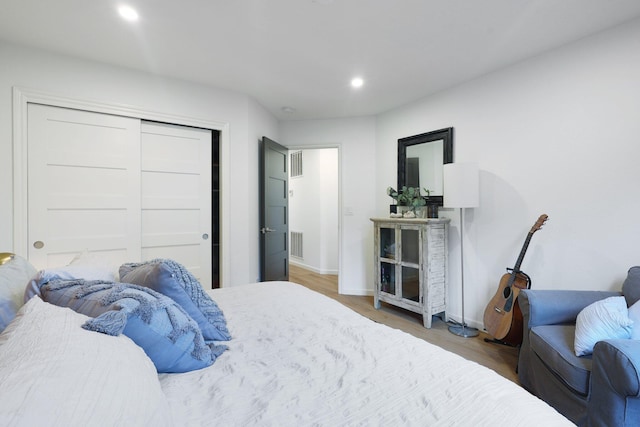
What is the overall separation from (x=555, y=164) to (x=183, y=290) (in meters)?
2.81

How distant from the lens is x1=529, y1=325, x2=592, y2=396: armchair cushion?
140 centimetres

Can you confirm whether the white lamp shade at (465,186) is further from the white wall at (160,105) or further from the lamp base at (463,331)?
the white wall at (160,105)

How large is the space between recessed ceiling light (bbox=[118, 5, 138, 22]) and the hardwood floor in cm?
327

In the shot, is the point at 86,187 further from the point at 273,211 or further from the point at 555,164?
the point at 555,164

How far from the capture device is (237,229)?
319 cm

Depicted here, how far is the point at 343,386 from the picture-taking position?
86 cm

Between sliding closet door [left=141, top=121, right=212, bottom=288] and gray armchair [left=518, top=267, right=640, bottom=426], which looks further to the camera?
sliding closet door [left=141, top=121, right=212, bottom=288]

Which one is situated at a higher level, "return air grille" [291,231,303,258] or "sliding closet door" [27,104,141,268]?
"sliding closet door" [27,104,141,268]

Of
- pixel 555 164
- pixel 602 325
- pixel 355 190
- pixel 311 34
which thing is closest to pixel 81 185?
pixel 311 34

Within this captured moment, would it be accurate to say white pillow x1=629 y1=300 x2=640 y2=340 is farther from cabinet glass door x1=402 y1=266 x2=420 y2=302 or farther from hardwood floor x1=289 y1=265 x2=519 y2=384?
cabinet glass door x1=402 y1=266 x2=420 y2=302

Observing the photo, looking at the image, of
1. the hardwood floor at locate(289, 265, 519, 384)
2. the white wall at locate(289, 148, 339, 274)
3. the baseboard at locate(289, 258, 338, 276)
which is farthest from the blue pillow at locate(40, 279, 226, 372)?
the baseboard at locate(289, 258, 338, 276)

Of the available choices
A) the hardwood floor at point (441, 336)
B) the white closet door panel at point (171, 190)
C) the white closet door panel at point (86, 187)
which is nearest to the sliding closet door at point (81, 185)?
the white closet door panel at point (86, 187)

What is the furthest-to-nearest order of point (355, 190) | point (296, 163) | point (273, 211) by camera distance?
point (296, 163)
point (355, 190)
point (273, 211)

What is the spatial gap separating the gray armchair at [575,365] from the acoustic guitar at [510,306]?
1.42 ft
